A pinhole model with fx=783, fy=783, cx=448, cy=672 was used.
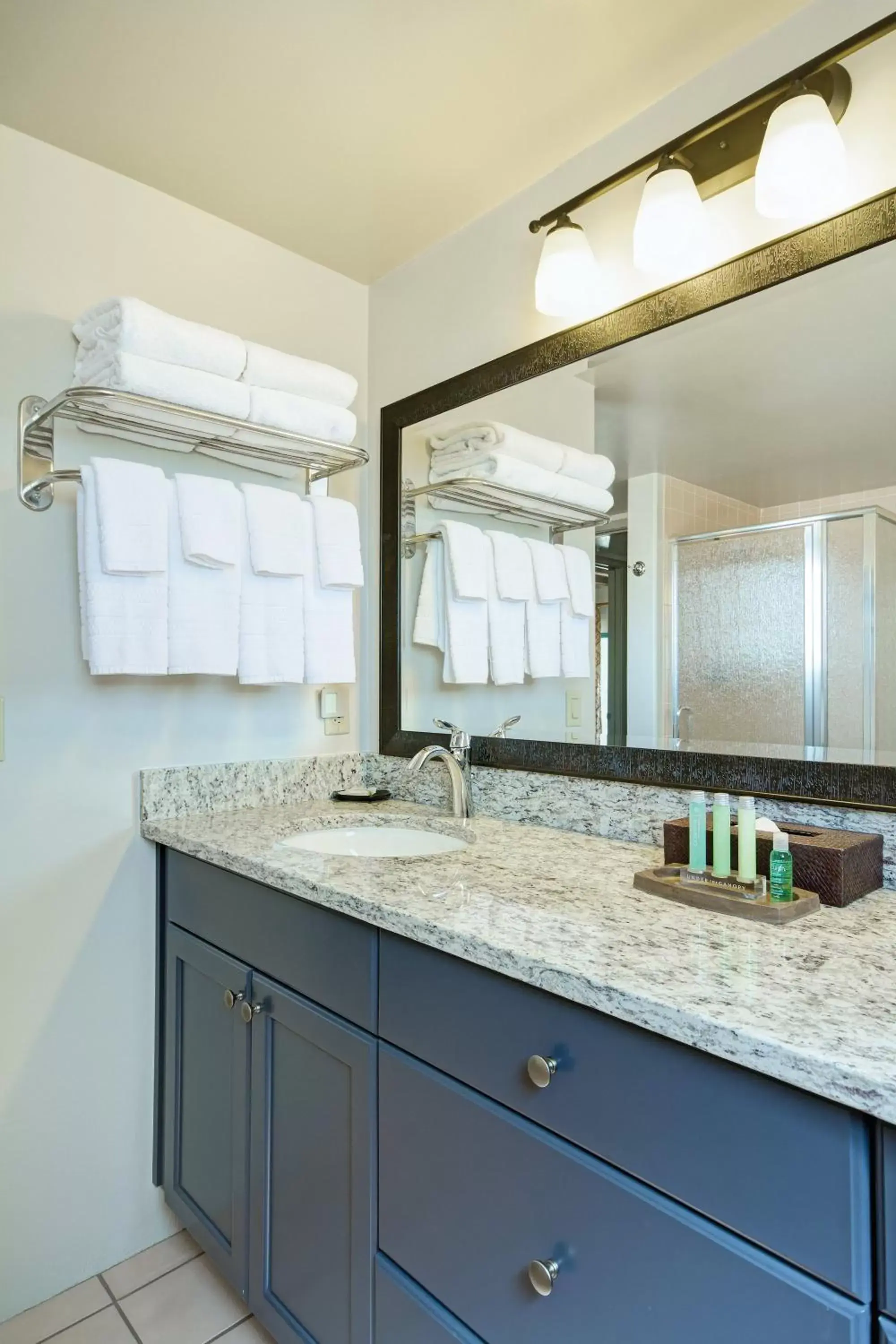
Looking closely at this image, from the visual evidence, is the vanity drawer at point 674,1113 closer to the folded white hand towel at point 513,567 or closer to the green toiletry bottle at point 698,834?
the green toiletry bottle at point 698,834

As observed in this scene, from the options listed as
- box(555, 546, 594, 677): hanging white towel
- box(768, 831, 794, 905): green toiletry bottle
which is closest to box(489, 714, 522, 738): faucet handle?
box(555, 546, 594, 677): hanging white towel

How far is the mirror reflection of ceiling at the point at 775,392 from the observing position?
1.21 metres

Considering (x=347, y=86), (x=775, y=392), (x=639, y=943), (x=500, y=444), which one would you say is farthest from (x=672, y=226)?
(x=639, y=943)

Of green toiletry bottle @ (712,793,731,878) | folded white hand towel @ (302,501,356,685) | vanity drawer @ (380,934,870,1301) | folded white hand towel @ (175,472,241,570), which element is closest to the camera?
vanity drawer @ (380,934,870,1301)

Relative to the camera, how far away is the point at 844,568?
1.22 m

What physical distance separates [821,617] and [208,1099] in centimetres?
144

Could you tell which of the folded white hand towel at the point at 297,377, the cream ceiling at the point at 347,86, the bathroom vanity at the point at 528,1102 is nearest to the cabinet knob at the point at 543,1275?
the bathroom vanity at the point at 528,1102

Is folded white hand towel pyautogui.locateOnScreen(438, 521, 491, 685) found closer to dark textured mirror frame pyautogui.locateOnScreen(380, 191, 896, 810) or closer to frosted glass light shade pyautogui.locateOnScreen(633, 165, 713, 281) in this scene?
dark textured mirror frame pyautogui.locateOnScreen(380, 191, 896, 810)

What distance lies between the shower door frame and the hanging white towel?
0.30m

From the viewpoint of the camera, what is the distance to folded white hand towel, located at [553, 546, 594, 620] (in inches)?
→ 62.4

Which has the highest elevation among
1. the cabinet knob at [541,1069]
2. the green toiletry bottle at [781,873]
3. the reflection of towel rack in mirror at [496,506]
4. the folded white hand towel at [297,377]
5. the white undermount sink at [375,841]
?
the folded white hand towel at [297,377]

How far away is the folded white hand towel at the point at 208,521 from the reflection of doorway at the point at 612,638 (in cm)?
75

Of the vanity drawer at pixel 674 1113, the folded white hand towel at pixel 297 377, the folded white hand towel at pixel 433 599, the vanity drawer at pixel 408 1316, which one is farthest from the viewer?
the folded white hand towel at pixel 433 599

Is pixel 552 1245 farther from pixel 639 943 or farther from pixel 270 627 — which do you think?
pixel 270 627
